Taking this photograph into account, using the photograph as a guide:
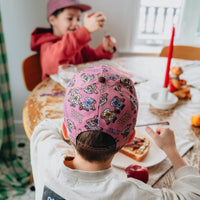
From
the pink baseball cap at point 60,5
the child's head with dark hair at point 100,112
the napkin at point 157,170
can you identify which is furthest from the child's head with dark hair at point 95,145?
the pink baseball cap at point 60,5

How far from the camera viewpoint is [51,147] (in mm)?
610

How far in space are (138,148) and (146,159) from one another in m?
0.04

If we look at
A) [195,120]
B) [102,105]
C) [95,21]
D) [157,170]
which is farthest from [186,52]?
[102,105]

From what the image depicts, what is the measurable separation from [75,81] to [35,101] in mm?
485

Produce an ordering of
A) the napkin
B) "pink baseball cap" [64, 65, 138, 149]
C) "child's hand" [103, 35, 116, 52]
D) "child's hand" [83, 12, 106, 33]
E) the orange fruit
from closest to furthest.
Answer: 1. "pink baseball cap" [64, 65, 138, 149]
2. the napkin
3. the orange fruit
4. "child's hand" [83, 12, 106, 33]
5. "child's hand" [103, 35, 116, 52]

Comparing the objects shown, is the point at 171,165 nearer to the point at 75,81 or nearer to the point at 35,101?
the point at 75,81

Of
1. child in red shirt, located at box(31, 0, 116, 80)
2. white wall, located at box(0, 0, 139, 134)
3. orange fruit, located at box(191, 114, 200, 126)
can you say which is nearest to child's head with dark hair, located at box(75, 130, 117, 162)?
orange fruit, located at box(191, 114, 200, 126)

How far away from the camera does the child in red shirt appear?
49.9 inches

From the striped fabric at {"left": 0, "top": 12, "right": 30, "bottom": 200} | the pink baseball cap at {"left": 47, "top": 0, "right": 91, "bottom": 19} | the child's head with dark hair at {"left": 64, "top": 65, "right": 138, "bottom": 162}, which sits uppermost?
the pink baseball cap at {"left": 47, "top": 0, "right": 91, "bottom": 19}

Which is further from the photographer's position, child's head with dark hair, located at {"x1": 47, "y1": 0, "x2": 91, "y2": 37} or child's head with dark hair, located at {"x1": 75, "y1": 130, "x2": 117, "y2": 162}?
child's head with dark hair, located at {"x1": 47, "y1": 0, "x2": 91, "y2": 37}

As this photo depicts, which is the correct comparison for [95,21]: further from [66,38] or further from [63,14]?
[63,14]

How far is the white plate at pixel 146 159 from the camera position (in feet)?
2.05

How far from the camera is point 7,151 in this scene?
5.04 ft

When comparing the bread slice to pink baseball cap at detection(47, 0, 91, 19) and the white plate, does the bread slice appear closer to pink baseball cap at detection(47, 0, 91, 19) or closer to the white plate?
the white plate
